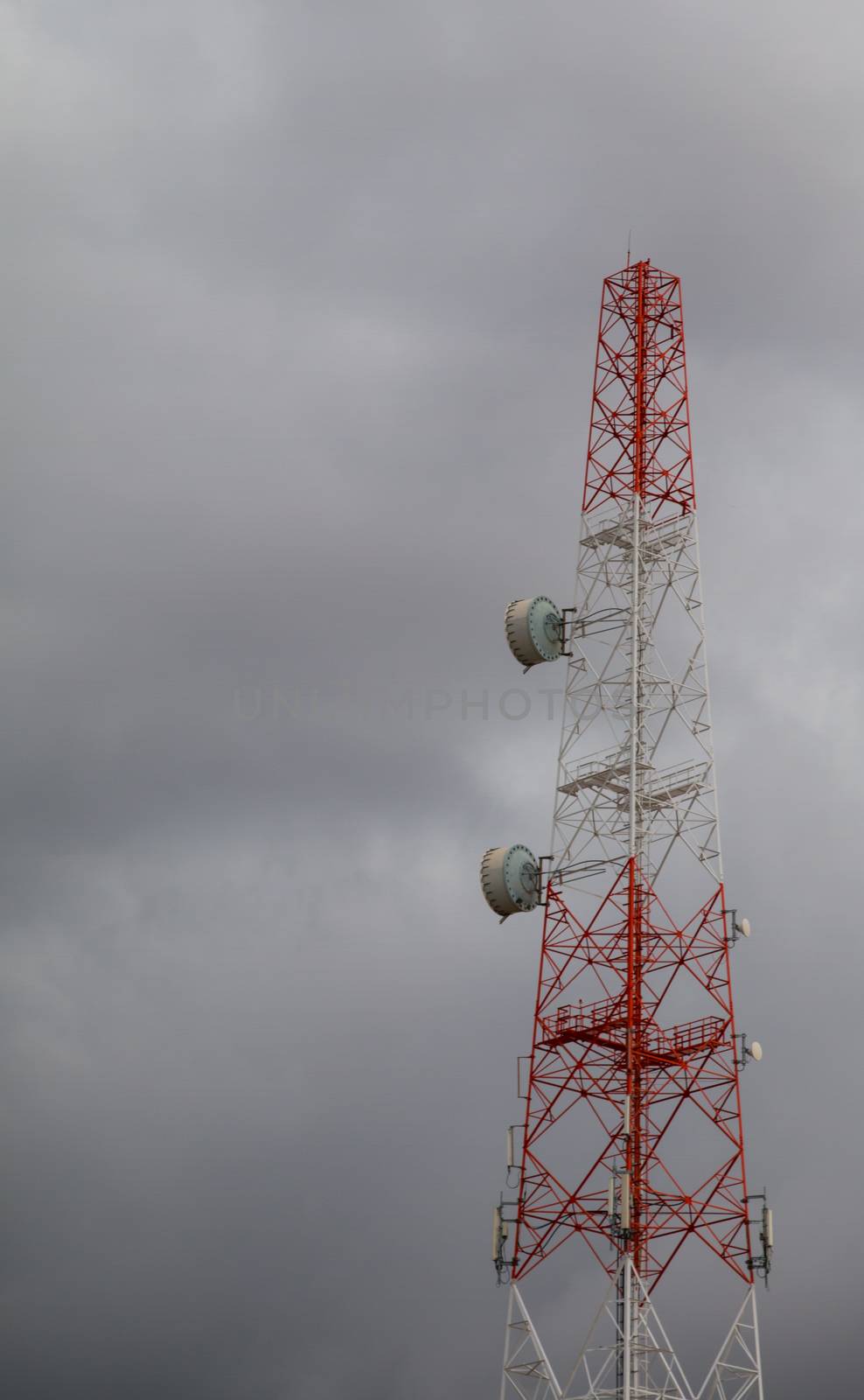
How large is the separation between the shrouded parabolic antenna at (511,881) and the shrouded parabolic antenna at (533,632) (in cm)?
1040

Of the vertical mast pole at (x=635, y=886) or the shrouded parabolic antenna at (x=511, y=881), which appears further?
the shrouded parabolic antenna at (x=511, y=881)

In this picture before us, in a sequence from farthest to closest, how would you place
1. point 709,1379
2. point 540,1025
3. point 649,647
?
point 649,647 < point 540,1025 < point 709,1379

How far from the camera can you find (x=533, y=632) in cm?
11506

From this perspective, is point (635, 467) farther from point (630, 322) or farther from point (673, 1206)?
point (673, 1206)

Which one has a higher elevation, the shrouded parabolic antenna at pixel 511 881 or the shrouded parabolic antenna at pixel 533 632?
the shrouded parabolic antenna at pixel 533 632

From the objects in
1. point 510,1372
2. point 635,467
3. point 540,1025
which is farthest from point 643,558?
point 510,1372

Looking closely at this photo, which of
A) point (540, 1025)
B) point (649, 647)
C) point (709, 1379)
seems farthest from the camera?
point (649, 647)

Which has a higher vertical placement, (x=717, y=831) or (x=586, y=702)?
(x=586, y=702)

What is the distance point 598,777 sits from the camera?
4360 inches

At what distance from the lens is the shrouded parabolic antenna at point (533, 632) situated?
115m

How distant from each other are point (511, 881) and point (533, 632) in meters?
13.4

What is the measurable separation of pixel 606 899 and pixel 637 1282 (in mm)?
18249

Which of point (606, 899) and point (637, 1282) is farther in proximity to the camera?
point (606, 899)

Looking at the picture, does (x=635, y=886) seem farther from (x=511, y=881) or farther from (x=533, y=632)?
(x=533, y=632)
